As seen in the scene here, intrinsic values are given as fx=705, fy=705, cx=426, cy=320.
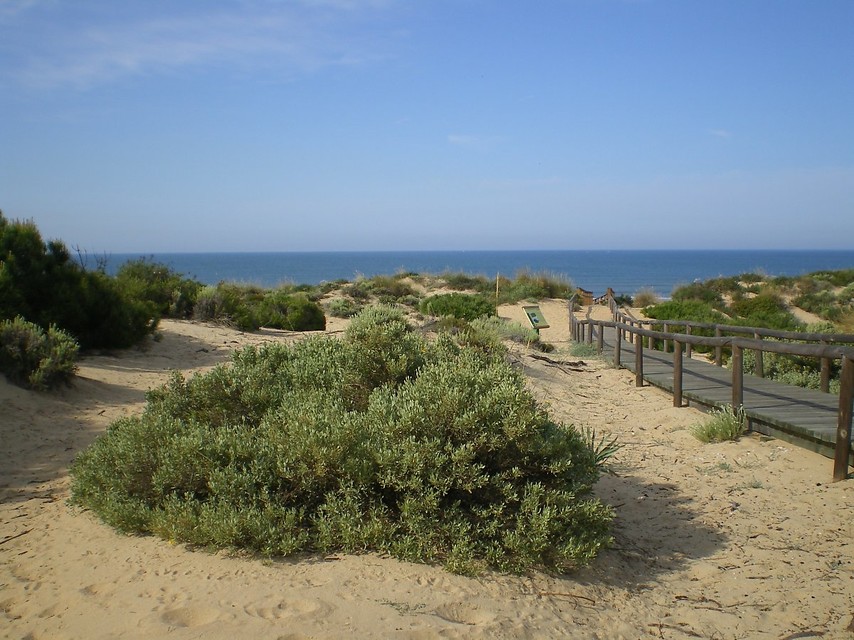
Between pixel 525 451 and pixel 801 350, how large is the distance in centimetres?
386

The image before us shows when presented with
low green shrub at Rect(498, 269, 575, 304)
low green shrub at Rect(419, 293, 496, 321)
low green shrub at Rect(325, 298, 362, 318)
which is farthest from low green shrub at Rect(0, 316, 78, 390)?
low green shrub at Rect(498, 269, 575, 304)

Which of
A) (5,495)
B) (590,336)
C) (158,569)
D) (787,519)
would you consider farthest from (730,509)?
(590,336)

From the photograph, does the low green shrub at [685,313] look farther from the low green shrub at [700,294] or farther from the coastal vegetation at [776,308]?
the low green shrub at [700,294]

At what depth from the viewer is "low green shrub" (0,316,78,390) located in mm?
8125

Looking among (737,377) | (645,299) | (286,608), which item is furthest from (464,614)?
(645,299)

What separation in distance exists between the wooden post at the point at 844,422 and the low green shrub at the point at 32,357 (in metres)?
8.10

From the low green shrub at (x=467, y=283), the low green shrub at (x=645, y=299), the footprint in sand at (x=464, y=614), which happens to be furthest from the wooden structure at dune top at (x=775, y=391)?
the low green shrub at (x=467, y=283)

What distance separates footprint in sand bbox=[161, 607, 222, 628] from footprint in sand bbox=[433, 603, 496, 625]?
3.68 ft

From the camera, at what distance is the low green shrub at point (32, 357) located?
320 inches

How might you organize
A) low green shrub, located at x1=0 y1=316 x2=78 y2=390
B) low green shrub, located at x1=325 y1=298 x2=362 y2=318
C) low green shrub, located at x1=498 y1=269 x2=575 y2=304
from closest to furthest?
low green shrub, located at x1=0 y1=316 x2=78 y2=390 < low green shrub, located at x1=325 y1=298 x2=362 y2=318 < low green shrub, located at x1=498 y1=269 x2=575 y2=304

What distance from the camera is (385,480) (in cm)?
431

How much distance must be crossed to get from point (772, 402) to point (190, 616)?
22.6 feet

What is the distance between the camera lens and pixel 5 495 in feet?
18.4

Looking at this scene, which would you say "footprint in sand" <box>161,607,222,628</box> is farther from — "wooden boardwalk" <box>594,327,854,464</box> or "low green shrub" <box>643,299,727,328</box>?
"low green shrub" <box>643,299,727,328</box>
